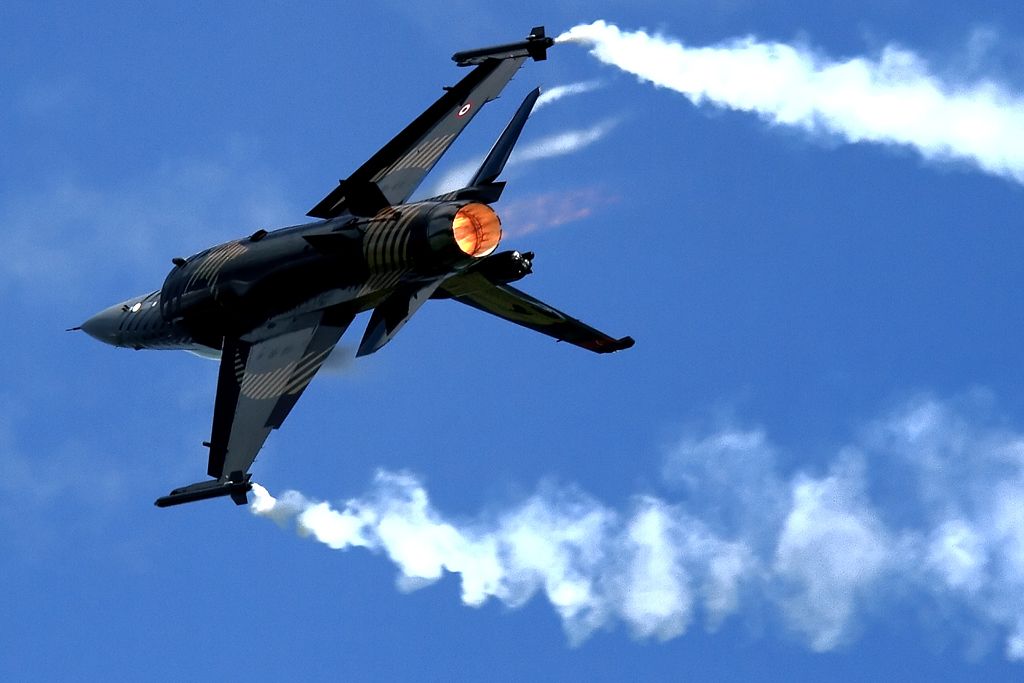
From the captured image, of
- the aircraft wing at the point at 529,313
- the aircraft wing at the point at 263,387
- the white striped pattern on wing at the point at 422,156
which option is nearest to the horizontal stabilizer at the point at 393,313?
the aircraft wing at the point at 263,387

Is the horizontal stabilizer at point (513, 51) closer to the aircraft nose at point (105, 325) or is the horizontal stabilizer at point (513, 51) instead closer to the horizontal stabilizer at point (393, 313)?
the horizontal stabilizer at point (393, 313)

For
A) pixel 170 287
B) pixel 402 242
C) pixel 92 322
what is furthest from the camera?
pixel 92 322

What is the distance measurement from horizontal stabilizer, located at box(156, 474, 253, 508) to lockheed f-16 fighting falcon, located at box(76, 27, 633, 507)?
0.09 ft

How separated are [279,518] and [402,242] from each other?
6288mm

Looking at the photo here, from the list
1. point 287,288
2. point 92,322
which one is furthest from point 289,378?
point 92,322

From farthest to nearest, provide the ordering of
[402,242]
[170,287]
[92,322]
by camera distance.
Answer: [92,322] → [170,287] → [402,242]

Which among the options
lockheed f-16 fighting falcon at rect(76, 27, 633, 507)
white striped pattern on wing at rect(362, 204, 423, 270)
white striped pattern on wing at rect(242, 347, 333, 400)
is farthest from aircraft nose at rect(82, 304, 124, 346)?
white striped pattern on wing at rect(362, 204, 423, 270)

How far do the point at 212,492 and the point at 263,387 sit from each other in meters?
2.78

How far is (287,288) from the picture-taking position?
134 feet

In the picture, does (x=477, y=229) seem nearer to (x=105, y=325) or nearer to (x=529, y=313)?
(x=529, y=313)

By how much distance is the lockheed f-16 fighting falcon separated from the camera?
128 feet

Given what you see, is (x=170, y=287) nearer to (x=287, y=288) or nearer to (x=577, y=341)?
(x=287, y=288)

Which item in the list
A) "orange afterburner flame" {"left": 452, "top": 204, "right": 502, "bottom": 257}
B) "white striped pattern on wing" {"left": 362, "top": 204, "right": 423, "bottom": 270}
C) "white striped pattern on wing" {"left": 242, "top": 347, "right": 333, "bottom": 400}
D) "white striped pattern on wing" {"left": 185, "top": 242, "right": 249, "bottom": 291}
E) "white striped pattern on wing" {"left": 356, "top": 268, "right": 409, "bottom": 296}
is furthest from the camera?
"white striped pattern on wing" {"left": 185, "top": 242, "right": 249, "bottom": 291}

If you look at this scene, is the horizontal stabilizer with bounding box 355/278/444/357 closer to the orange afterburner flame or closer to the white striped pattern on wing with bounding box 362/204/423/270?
the white striped pattern on wing with bounding box 362/204/423/270
